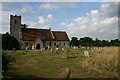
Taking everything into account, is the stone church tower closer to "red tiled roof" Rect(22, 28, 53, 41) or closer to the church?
the church

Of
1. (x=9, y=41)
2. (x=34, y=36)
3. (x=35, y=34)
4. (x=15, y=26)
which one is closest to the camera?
(x=9, y=41)

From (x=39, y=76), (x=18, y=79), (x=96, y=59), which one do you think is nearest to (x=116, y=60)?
(x=96, y=59)

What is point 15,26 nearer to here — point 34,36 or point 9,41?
point 34,36

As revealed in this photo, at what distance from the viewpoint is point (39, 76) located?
1521 cm

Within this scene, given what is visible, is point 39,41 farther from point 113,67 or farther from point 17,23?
point 113,67

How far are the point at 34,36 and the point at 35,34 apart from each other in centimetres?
103

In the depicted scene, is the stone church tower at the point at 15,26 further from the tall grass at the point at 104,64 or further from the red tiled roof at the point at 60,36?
the tall grass at the point at 104,64

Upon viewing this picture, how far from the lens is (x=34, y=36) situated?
77000mm

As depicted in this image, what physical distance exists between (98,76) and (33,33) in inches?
2481

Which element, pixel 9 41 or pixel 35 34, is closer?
pixel 9 41

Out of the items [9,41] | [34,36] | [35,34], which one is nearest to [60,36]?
[35,34]

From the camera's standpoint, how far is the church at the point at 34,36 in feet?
245

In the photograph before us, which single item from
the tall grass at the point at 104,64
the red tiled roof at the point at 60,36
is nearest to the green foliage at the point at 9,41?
the red tiled roof at the point at 60,36

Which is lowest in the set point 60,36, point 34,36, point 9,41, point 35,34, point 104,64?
point 104,64
